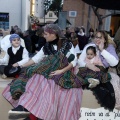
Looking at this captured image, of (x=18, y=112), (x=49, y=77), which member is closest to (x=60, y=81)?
(x=49, y=77)

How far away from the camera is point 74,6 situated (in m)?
19.8

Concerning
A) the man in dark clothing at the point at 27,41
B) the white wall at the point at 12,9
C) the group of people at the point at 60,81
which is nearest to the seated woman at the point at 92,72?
the group of people at the point at 60,81

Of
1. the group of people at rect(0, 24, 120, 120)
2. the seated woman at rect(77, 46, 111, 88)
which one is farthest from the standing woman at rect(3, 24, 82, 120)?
the seated woman at rect(77, 46, 111, 88)

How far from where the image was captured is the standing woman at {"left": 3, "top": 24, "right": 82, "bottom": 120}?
8.30 ft

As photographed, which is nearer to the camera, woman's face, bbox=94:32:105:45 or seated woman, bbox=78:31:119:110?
seated woman, bbox=78:31:119:110

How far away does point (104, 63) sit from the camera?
3.02m

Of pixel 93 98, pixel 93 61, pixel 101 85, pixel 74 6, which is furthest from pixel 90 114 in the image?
pixel 74 6

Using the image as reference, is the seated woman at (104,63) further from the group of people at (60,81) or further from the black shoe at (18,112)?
the black shoe at (18,112)

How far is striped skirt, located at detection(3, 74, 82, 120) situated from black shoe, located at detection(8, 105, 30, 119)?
0.07 metres

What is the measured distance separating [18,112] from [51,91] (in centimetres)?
41

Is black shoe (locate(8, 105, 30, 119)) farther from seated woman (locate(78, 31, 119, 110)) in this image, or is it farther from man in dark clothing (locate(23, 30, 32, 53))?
A: man in dark clothing (locate(23, 30, 32, 53))

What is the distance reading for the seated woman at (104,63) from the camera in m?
2.69

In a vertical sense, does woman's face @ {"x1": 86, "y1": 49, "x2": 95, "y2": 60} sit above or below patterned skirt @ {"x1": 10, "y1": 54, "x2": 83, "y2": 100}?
above

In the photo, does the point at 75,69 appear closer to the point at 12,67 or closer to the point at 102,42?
the point at 102,42
